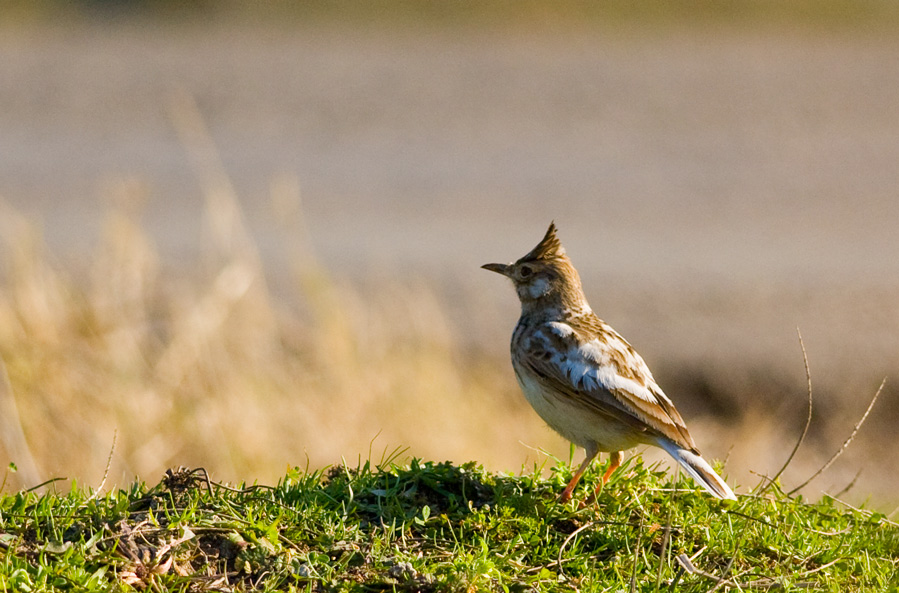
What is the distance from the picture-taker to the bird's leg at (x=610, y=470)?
5.10m

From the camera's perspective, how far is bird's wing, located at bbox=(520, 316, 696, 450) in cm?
504

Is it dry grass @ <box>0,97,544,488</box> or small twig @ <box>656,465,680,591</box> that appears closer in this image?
small twig @ <box>656,465,680,591</box>

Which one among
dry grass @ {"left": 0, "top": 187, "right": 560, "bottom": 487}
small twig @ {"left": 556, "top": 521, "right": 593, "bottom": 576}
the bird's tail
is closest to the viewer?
small twig @ {"left": 556, "top": 521, "right": 593, "bottom": 576}

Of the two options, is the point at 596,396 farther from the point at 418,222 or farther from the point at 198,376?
the point at 418,222

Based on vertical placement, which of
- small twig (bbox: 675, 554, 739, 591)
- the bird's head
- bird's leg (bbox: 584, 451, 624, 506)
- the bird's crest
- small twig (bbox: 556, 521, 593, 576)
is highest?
the bird's crest

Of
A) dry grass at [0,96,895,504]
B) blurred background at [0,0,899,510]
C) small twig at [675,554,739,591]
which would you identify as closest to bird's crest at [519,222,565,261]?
blurred background at [0,0,899,510]

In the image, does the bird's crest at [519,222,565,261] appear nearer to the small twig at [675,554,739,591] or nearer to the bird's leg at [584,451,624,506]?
the bird's leg at [584,451,624,506]

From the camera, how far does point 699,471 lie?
4930mm

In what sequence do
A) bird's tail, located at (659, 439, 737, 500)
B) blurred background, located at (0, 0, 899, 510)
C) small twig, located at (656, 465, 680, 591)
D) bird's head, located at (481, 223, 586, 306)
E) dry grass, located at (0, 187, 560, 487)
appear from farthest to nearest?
blurred background, located at (0, 0, 899, 510), dry grass, located at (0, 187, 560, 487), bird's head, located at (481, 223, 586, 306), bird's tail, located at (659, 439, 737, 500), small twig, located at (656, 465, 680, 591)

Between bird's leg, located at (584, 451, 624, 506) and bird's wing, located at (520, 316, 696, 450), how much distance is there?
12.1 inches

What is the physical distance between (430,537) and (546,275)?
1795 mm

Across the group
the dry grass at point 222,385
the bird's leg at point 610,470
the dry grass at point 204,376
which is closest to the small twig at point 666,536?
the bird's leg at point 610,470

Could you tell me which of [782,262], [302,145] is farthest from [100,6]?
[782,262]

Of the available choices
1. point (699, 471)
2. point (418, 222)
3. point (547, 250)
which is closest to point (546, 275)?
point (547, 250)
